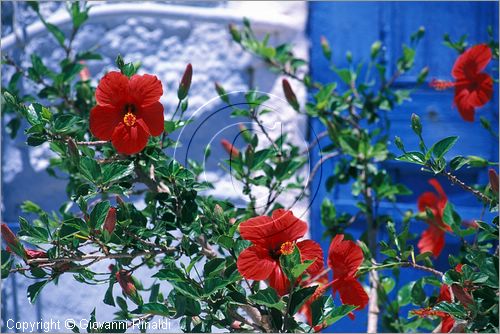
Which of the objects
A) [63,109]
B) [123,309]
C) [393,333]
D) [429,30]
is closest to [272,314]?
[123,309]

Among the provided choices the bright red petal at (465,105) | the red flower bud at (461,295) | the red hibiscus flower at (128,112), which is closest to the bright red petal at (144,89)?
the red hibiscus flower at (128,112)

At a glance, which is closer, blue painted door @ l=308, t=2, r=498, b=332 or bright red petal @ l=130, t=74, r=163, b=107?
bright red petal @ l=130, t=74, r=163, b=107

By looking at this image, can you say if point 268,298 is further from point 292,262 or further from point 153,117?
point 153,117

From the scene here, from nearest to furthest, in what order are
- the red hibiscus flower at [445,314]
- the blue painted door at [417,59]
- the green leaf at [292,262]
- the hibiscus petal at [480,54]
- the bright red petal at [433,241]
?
the green leaf at [292,262]
the red hibiscus flower at [445,314]
the hibiscus petal at [480,54]
the bright red petal at [433,241]
the blue painted door at [417,59]

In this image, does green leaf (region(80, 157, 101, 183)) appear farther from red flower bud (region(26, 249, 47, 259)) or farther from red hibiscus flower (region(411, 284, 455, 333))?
red hibiscus flower (region(411, 284, 455, 333))

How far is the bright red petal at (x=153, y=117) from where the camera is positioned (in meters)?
1.22

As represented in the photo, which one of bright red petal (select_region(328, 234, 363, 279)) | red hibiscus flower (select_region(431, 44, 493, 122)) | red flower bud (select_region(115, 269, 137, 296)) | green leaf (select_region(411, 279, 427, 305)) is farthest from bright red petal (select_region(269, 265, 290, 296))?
red hibiscus flower (select_region(431, 44, 493, 122))

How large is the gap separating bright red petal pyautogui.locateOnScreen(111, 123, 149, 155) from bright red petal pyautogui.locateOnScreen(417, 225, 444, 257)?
975mm

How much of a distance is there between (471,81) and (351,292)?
74 centimetres

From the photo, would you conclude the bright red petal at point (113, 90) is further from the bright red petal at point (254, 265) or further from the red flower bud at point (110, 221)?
the bright red petal at point (254, 265)

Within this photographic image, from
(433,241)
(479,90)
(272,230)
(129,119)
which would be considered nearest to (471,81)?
(479,90)

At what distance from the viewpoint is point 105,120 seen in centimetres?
123

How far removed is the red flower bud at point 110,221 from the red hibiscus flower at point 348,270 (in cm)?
40

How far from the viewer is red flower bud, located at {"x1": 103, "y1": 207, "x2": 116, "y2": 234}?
1.18 meters
